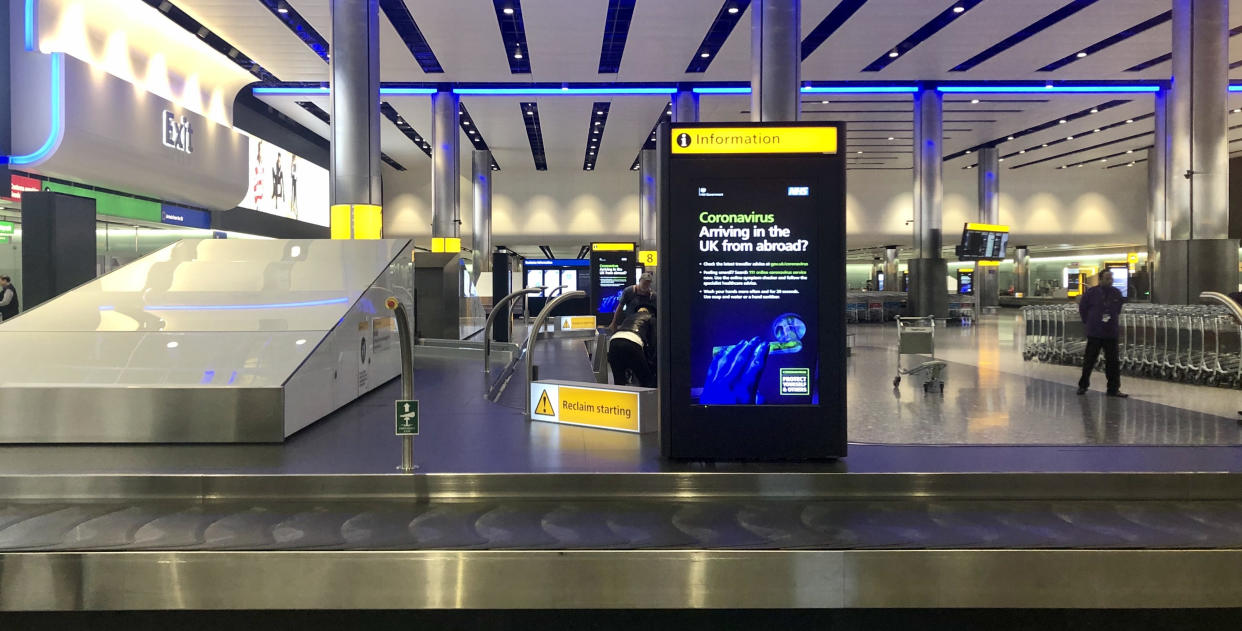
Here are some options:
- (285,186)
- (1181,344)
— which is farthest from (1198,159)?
(285,186)

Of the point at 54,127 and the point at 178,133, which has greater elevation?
the point at 178,133

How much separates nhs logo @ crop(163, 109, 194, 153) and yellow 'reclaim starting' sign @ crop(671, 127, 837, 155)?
1593 centimetres

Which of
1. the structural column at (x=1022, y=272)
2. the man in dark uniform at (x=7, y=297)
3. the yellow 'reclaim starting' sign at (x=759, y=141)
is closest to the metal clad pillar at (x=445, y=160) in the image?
the man in dark uniform at (x=7, y=297)

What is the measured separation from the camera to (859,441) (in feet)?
19.8

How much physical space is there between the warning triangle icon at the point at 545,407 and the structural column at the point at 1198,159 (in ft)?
45.4

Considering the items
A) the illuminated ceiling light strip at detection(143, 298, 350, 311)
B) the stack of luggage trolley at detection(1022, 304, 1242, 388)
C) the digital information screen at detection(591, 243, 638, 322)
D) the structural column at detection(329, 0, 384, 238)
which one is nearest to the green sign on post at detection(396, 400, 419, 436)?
the illuminated ceiling light strip at detection(143, 298, 350, 311)

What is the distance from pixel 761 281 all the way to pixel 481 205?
27425 millimetres

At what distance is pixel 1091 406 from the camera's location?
8.14m

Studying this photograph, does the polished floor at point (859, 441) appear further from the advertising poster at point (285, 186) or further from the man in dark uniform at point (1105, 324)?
the advertising poster at point (285, 186)

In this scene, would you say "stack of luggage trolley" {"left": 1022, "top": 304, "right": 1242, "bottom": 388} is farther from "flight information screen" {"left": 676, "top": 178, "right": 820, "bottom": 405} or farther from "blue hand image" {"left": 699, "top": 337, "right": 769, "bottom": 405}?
"blue hand image" {"left": 699, "top": 337, "right": 769, "bottom": 405}

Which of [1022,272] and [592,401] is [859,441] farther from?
[1022,272]

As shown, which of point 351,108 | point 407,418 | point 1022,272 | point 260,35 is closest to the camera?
point 407,418

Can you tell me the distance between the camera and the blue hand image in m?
5.05

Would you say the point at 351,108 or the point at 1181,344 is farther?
the point at 351,108
